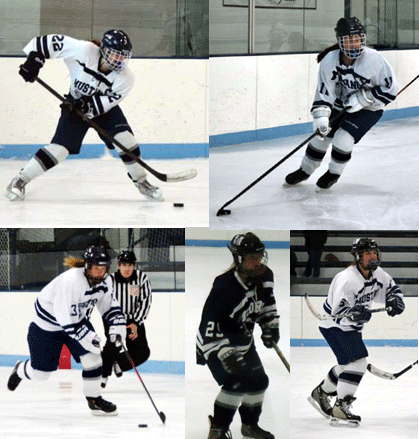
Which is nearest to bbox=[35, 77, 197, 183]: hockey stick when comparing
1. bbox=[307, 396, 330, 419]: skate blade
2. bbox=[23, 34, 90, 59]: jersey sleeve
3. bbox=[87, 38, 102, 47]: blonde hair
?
bbox=[23, 34, 90, 59]: jersey sleeve

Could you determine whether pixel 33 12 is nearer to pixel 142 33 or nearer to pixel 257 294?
pixel 142 33

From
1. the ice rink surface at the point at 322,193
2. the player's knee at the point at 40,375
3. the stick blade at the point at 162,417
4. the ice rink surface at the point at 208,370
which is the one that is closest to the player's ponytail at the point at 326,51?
the ice rink surface at the point at 322,193

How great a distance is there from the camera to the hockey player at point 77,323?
4668mm

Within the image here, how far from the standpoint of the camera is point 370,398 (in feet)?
16.0

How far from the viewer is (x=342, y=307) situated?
4.86m

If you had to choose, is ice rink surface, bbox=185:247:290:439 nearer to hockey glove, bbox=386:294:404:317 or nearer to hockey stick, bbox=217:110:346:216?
hockey stick, bbox=217:110:346:216

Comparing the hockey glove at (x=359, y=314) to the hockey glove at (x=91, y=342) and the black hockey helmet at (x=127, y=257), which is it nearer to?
the black hockey helmet at (x=127, y=257)

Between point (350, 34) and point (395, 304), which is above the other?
point (350, 34)

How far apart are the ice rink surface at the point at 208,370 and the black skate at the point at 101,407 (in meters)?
0.29

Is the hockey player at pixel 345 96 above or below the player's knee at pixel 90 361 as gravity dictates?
above

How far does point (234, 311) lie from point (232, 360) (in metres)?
0.18

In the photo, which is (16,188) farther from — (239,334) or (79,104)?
(239,334)

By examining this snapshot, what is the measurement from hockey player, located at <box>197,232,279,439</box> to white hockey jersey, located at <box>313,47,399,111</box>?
600 mm

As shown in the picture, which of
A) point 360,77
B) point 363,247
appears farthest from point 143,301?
point 360,77
